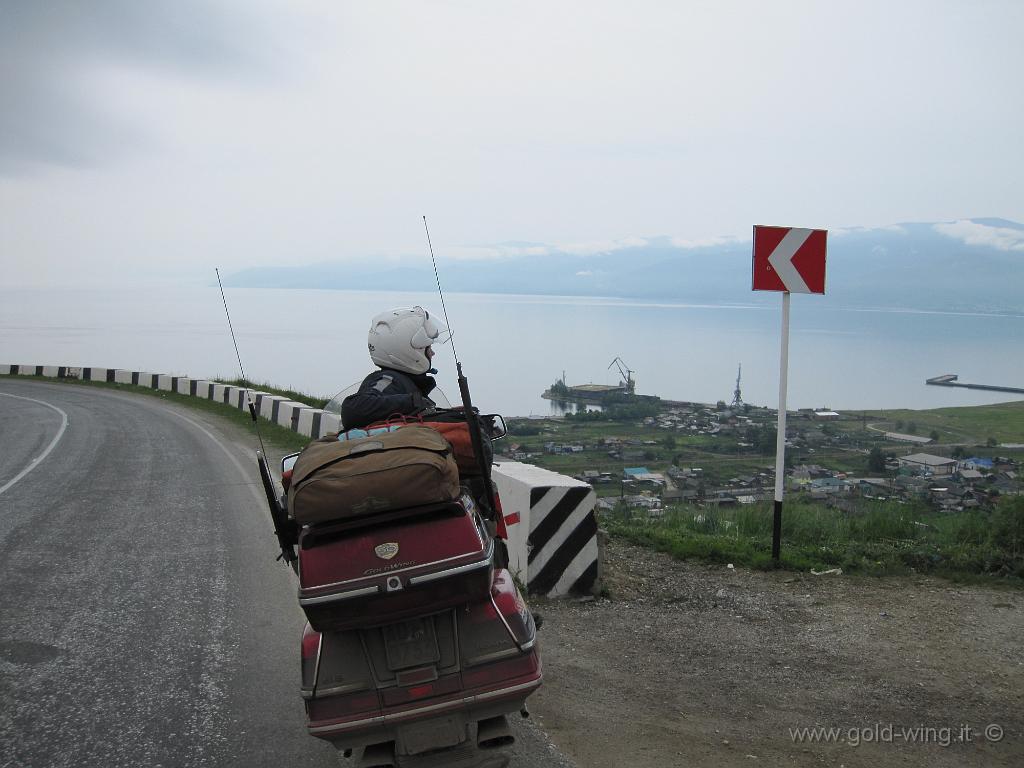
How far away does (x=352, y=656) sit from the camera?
3316 mm

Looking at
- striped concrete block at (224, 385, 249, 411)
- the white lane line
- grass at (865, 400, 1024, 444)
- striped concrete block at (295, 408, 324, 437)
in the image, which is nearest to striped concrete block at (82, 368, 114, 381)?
the white lane line

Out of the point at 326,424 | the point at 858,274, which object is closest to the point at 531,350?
the point at 326,424

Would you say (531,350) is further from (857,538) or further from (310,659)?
(310,659)

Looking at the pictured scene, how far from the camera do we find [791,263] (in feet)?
23.2

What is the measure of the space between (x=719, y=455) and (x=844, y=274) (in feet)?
402

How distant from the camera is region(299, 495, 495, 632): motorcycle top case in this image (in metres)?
3.11

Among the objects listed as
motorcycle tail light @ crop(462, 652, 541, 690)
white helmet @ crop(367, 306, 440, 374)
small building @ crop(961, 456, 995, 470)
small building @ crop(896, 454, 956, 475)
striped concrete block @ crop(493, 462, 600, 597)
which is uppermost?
white helmet @ crop(367, 306, 440, 374)

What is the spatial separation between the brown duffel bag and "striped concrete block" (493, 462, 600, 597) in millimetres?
2986

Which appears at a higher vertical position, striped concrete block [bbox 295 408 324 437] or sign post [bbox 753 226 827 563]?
sign post [bbox 753 226 827 563]

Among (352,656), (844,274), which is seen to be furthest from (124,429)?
(844,274)

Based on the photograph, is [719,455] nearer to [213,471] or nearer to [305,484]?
[213,471]

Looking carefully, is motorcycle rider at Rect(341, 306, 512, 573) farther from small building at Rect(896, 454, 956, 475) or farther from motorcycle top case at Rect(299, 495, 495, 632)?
small building at Rect(896, 454, 956, 475)

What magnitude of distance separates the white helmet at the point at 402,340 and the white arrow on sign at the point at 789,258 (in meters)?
3.71

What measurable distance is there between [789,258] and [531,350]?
99.7ft
